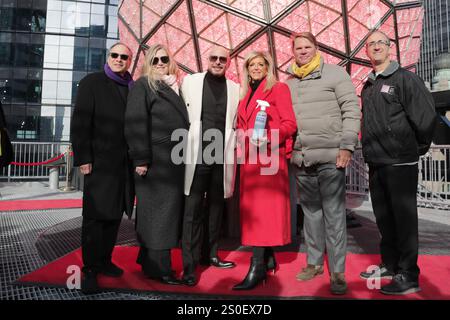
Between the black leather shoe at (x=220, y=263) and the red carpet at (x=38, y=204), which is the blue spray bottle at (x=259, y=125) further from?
the red carpet at (x=38, y=204)

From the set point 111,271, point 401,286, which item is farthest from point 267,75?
point 111,271

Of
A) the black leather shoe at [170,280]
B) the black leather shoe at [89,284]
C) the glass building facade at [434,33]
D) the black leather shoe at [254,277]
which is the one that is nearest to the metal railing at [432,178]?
the black leather shoe at [254,277]

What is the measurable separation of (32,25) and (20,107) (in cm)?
621

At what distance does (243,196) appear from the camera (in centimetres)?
222

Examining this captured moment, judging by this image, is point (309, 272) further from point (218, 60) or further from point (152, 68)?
point (152, 68)

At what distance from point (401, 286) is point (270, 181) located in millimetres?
1098

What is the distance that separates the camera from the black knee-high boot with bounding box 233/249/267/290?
2086mm

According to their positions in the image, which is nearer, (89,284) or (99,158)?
(89,284)

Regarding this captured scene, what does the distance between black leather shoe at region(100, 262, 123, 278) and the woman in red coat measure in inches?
35.2

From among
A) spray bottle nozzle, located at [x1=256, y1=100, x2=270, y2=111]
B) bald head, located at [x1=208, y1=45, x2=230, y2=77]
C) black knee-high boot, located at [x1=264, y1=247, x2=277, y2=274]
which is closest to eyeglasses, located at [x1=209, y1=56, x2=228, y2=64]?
bald head, located at [x1=208, y1=45, x2=230, y2=77]

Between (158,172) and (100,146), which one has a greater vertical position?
(100,146)

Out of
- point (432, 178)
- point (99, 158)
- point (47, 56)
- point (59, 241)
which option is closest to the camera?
point (99, 158)

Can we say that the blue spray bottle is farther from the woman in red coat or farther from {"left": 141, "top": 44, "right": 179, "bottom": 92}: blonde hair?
{"left": 141, "top": 44, "right": 179, "bottom": 92}: blonde hair

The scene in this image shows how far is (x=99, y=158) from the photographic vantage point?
2.14m
